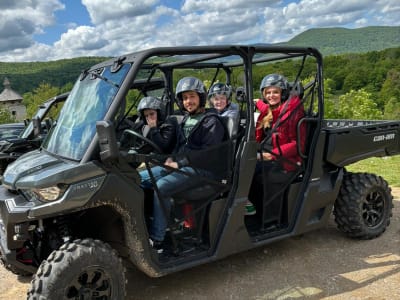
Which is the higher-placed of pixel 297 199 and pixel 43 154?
pixel 43 154

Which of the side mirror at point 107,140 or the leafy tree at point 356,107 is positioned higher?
the side mirror at point 107,140

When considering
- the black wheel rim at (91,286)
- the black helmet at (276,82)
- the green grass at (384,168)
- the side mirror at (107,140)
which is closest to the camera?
the side mirror at (107,140)

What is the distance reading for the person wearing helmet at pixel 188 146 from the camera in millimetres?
3742

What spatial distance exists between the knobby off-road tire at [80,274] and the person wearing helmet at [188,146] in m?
0.50

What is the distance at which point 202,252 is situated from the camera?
12.8 feet

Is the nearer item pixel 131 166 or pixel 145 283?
pixel 131 166

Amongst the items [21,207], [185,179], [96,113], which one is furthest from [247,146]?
[21,207]

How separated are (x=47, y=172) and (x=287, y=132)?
7.75 ft

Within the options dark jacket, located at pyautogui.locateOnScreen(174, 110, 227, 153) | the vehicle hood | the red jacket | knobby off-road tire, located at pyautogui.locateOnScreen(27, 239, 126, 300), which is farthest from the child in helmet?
knobby off-road tire, located at pyautogui.locateOnScreen(27, 239, 126, 300)

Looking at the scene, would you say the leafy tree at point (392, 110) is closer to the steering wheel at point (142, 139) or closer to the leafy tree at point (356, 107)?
the leafy tree at point (356, 107)

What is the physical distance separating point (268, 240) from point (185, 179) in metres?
1.14

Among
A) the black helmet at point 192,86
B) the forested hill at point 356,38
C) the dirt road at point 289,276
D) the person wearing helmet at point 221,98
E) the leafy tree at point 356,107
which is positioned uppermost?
the forested hill at point 356,38

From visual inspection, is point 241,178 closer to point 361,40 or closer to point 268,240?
point 268,240

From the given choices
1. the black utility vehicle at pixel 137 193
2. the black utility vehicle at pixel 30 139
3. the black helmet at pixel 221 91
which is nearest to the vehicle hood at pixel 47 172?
the black utility vehicle at pixel 137 193
